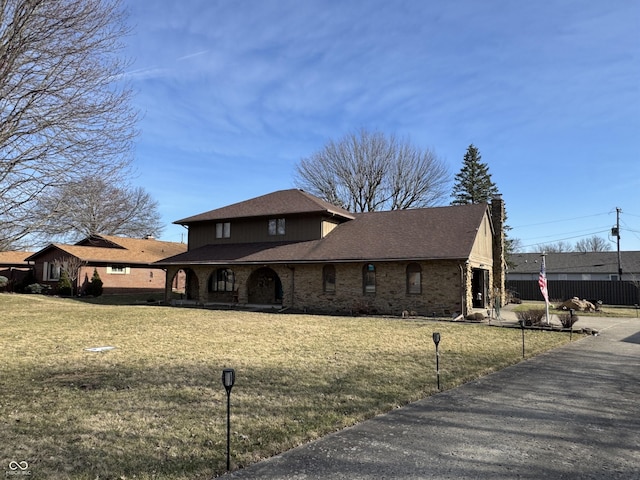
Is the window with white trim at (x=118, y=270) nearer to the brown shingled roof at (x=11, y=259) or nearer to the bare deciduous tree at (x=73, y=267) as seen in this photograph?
the bare deciduous tree at (x=73, y=267)

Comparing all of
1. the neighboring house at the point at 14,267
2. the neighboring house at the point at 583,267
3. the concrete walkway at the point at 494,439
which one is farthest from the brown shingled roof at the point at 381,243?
the neighboring house at the point at 583,267

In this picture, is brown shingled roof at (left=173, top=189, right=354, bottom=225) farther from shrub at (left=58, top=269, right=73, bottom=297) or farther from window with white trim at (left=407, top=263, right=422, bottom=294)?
shrub at (left=58, top=269, right=73, bottom=297)

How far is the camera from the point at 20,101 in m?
10.4

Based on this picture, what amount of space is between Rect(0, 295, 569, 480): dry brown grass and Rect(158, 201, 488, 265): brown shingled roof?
662 cm

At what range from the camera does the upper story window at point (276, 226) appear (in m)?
27.5

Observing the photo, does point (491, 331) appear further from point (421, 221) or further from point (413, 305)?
point (421, 221)

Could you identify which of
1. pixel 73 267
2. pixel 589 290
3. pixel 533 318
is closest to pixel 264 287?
pixel 73 267

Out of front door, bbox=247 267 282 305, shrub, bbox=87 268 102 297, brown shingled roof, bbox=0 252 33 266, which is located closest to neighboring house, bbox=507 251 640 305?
front door, bbox=247 267 282 305

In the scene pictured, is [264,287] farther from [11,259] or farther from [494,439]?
[11,259]

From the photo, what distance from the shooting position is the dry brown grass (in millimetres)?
4828

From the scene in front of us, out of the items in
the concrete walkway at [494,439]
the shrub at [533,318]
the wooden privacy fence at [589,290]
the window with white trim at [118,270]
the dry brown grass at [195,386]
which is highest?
the window with white trim at [118,270]

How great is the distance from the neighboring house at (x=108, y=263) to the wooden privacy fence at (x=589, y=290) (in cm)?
2894

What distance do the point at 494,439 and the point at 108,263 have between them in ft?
114

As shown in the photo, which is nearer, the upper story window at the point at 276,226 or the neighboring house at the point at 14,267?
the upper story window at the point at 276,226
